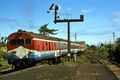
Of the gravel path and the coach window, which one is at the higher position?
the coach window

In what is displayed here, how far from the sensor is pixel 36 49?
25859 mm

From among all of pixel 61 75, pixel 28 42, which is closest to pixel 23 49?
pixel 28 42

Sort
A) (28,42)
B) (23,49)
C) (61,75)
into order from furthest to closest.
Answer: (28,42) < (23,49) < (61,75)

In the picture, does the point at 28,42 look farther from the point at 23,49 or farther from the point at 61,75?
the point at 61,75

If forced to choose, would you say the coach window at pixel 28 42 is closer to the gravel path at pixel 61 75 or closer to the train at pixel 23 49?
the train at pixel 23 49

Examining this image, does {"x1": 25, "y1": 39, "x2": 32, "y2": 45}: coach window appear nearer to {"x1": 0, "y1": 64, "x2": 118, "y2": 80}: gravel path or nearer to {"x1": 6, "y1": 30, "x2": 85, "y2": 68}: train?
{"x1": 6, "y1": 30, "x2": 85, "y2": 68}: train

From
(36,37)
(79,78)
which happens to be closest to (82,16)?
(36,37)

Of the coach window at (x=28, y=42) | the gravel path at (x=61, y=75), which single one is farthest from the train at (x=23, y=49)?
the gravel path at (x=61, y=75)

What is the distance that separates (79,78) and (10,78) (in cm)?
353

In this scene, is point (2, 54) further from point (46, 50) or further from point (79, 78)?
point (79, 78)

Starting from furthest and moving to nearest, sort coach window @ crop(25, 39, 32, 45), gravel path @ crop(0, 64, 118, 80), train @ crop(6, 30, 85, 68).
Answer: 1. coach window @ crop(25, 39, 32, 45)
2. train @ crop(6, 30, 85, 68)
3. gravel path @ crop(0, 64, 118, 80)

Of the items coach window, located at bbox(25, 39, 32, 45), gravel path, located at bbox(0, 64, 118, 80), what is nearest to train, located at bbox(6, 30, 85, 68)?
coach window, located at bbox(25, 39, 32, 45)

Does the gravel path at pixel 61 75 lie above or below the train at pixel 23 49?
below

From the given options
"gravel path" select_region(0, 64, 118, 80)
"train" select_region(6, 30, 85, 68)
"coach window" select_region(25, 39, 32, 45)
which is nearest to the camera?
"gravel path" select_region(0, 64, 118, 80)
